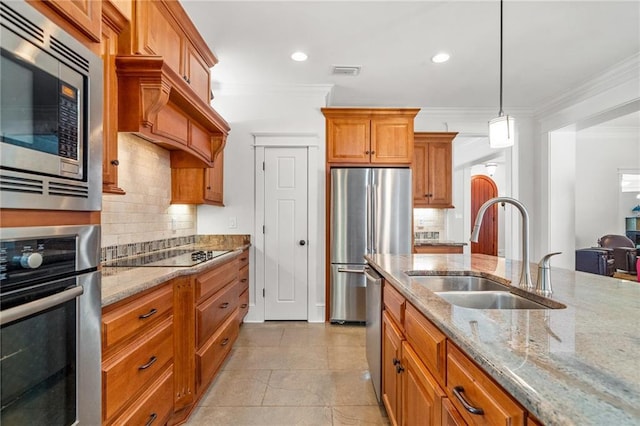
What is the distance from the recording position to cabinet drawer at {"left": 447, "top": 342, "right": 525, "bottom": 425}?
0.65 metres

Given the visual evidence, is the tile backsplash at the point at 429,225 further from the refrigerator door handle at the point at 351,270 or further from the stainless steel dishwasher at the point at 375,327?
the stainless steel dishwasher at the point at 375,327

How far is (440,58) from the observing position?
10.1ft

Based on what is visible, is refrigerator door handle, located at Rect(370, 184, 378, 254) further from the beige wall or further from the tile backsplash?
the beige wall

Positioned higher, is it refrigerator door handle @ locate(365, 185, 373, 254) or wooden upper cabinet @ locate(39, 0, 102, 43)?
wooden upper cabinet @ locate(39, 0, 102, 43)

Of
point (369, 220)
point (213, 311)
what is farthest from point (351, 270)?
point (213, 311)

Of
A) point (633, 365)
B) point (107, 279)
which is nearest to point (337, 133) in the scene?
point (107, 279)

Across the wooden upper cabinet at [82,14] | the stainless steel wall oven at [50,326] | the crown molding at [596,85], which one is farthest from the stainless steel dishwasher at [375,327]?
the crown molding at [596,85]

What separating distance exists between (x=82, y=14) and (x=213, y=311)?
1.81 meters

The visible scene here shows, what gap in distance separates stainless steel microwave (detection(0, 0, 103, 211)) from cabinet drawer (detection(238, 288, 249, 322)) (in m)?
2.34

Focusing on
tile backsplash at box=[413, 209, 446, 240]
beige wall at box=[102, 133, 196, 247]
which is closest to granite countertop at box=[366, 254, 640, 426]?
beige wall at box=[102, 133, 196, 247]

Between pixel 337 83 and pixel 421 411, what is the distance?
3366 mm

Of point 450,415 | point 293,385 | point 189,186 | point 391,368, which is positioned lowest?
point 293,385

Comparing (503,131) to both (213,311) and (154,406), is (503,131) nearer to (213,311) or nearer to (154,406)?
(213,311)

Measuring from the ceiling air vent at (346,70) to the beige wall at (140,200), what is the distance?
6.27ft
